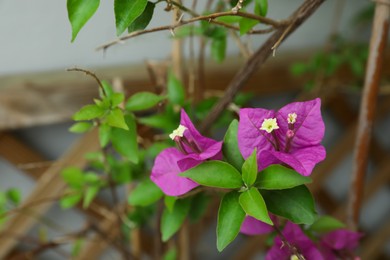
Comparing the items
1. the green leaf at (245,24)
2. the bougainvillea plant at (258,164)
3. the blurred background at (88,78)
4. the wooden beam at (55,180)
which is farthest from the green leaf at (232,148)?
the wooden beam at (55,180)

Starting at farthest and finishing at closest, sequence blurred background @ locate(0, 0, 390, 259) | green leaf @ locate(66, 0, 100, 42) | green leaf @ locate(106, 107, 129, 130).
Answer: blurred background @ locate(0, 0, 390, 259), green leaf @ locate(106, 107, 129, 130), green leaf @ locate(66, 0, 100, 42)

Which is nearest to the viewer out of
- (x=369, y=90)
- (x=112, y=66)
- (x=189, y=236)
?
(x=369, y=90)

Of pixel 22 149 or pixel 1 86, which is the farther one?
pixel 22 149

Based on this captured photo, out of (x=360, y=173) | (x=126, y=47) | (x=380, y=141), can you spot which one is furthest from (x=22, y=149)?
(x=380, y=141)

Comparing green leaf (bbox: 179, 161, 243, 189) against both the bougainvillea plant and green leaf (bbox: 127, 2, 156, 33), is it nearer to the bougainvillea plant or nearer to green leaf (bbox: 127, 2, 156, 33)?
the bougainvillea plant

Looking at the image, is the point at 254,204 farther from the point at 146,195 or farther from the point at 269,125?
the point at 146,195

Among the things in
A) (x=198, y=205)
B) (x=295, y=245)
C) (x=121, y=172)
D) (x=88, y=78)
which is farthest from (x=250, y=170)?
(x=88, y=78)

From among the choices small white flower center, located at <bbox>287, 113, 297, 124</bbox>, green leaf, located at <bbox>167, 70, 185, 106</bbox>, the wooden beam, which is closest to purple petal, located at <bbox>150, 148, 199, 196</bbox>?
small white flower center, located at <bbox>287, 113, 297, 124</bbox>

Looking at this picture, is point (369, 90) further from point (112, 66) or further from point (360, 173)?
point (112, 66)
